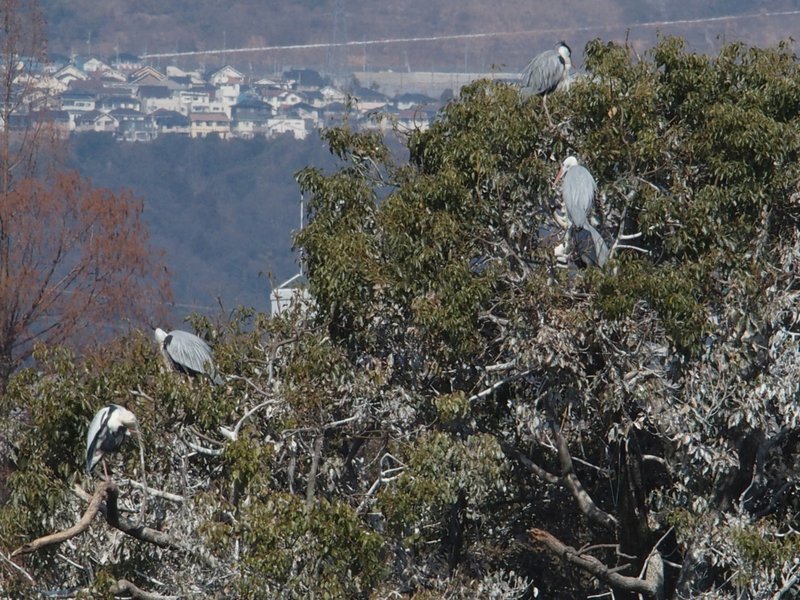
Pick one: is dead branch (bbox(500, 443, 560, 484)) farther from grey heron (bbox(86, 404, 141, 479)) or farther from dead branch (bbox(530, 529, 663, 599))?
grey heron (bbox(86, 404, 141, 479))

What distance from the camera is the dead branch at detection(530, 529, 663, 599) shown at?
34.8 ft

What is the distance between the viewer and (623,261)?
10.1 meters

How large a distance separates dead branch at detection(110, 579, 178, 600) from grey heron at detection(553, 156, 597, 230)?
11.9ft

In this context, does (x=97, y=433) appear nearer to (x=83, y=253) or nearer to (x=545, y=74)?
(x=545, y=74)

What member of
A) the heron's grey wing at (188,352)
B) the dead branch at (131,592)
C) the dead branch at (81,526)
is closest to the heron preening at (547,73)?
the heron's grey wing at (188,352)

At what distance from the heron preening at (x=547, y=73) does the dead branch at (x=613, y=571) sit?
3.67 meters

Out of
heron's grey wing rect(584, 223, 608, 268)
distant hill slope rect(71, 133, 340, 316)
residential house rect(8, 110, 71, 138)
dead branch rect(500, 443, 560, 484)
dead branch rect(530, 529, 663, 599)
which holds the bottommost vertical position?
distant hill slope rect(71, 133, 340, 316)

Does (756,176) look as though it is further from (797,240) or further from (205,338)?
(205,338)

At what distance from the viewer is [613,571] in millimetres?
A: 10703

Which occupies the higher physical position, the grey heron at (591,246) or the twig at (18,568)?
the grey heron at (591,246)

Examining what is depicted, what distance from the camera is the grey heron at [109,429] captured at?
9.33 meters

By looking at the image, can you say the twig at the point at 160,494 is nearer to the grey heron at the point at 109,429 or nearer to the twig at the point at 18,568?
the grey heron at the point at 109,429

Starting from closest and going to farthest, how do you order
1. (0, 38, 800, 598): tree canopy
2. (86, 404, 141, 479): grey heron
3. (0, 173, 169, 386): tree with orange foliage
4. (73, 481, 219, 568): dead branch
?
(73, 481, 219, 568): dead branch → (86, 404, 141, 479): grey heron → (0, 38, 800, 598): tree canopy → (0, 173, 169, 386): tree with orange foliage

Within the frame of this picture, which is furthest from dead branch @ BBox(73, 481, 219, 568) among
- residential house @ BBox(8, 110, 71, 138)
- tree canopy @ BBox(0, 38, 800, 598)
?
residential house @ BBox(8, 110, 71, 138)
